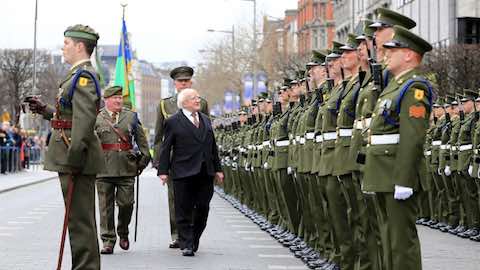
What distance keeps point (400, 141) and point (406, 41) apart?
2.62 ft

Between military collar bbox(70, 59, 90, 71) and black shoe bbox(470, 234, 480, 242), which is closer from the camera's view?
military collar bbox(70, 59, 90, 71)

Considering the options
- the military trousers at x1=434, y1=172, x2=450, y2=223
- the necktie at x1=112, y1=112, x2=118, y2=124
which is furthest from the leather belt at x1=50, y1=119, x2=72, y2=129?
the military trousers at x1=434, y1=172, x2=450, y2=223

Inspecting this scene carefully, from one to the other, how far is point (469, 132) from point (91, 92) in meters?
9.50

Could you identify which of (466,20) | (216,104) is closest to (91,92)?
(466,20)

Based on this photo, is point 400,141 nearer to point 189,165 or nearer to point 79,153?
point 79,153

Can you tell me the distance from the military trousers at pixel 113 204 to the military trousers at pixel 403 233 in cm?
627

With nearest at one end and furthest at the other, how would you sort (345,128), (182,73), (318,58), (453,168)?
(345,128) < (318,58) < (182,73) < (453,168)

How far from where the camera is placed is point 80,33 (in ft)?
34.8

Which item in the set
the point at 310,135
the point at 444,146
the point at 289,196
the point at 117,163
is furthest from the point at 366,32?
the point at 444,146

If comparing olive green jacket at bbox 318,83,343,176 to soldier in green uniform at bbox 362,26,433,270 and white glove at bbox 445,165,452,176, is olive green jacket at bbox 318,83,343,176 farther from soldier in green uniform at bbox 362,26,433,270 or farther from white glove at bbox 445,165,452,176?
white glove at bbox 445,165,452,176

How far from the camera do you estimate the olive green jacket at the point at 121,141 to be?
15141mm

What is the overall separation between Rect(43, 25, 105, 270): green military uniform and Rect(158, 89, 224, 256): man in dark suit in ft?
14.2

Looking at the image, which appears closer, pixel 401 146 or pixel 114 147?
pixel 401 146

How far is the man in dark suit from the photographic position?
48.1 ft
